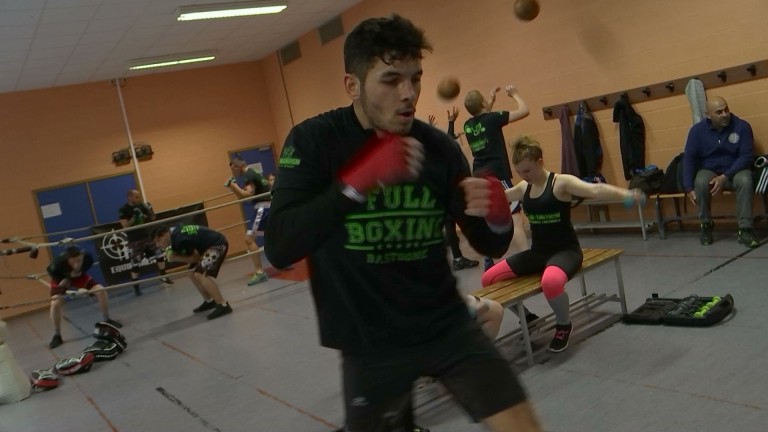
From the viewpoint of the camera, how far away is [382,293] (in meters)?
1.81

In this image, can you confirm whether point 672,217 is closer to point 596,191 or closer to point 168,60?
point 596,191

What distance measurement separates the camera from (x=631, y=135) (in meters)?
7.05

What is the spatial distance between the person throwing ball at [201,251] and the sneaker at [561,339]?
4.27 meters

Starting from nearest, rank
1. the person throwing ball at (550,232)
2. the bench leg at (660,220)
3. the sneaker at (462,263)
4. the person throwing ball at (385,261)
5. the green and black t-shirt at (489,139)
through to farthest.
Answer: the person throwing ball at (385,261), the person throwing ball at (550,232), the green and black t-shirt at (489,139), the bench leg at (660,220), the sneaker at (462,263)

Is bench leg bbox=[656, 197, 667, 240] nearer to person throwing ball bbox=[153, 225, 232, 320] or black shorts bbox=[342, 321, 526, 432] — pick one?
person throwing ball bbox=[153, 225, 232, 320]

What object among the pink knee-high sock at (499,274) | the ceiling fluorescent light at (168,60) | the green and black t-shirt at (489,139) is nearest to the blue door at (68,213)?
the ceiling fluorescent light at (168,60)

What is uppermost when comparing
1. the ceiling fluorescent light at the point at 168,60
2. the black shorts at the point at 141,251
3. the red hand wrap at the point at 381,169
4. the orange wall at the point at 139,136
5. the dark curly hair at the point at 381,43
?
the ceiling fluorescent light at the point at 168,60

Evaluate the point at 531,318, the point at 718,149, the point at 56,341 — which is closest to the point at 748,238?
the point at 718,149

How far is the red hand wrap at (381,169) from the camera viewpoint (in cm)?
162

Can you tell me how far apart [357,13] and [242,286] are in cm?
480

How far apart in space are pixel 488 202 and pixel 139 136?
11.6 metres

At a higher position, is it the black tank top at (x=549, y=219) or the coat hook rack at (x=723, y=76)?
the coat hook rack at (x=723, y=76)

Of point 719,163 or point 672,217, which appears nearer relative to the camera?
point 719,163

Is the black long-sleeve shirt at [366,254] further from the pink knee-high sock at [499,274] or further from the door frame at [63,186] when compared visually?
the door frame at [63,186]
